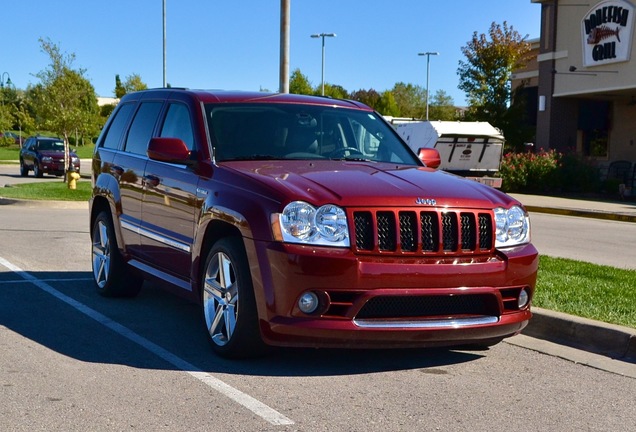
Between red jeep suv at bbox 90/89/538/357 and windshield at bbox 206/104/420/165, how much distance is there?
1 cm

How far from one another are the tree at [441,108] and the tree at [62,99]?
36852 mm

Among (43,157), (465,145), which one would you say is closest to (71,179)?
(465,145)

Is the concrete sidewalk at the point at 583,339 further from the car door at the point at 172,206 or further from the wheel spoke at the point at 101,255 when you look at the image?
the wheel spoke at the point at 101,255

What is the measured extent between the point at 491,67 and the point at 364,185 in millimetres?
34871

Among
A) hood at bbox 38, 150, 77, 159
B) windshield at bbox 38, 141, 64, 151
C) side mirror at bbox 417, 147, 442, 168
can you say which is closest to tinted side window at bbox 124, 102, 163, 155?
side mirror at bbox 417, 147, 442, 168

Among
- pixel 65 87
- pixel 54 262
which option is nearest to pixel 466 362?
pixel 54 262

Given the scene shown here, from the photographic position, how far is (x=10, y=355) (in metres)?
6.21

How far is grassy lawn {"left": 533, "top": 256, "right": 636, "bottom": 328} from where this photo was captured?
24.1 feet

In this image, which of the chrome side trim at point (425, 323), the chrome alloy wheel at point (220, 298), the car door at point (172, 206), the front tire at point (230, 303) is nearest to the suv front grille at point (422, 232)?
the chrome side trim at point (425, 323)

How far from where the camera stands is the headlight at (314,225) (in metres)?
5.57

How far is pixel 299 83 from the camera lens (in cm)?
6450

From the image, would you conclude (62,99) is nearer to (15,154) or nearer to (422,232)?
(422,232)

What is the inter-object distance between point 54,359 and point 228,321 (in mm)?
1226

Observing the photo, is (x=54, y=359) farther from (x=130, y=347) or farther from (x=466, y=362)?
(x=466, y=362)
